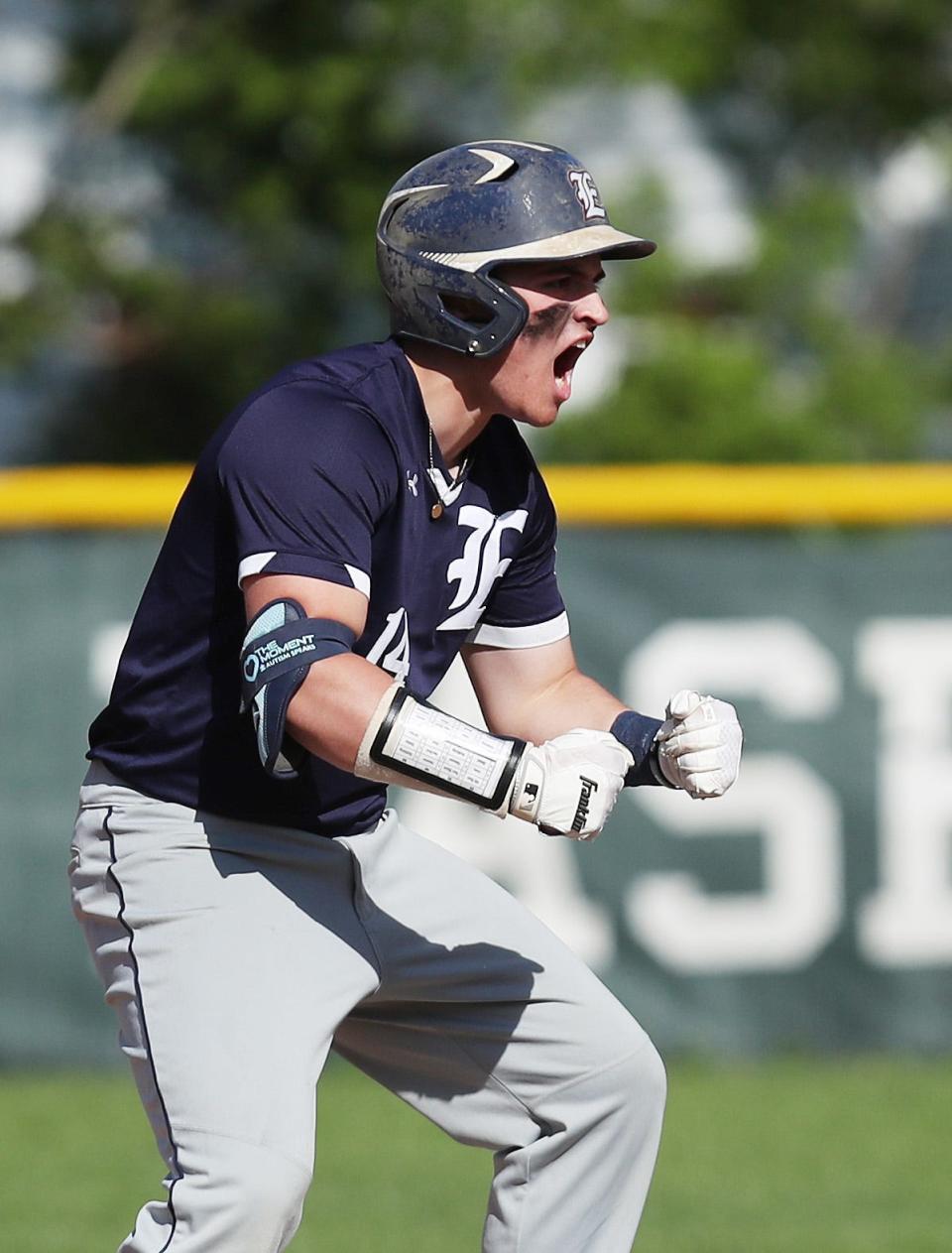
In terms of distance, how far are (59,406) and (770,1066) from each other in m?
8.83

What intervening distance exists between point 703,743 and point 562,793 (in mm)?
439

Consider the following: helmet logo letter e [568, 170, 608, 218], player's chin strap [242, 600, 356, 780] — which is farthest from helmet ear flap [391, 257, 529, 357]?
player's chin strap [242, 600, 356, 780]

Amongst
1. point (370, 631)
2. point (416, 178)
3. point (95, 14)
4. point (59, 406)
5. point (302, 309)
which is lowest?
point (59, 406)

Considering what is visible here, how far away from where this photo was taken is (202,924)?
362 centimetres

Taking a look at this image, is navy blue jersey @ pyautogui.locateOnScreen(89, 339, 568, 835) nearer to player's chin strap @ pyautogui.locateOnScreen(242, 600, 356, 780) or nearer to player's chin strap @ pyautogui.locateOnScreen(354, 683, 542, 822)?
player's chin strap @ pyautogui.locateOnScreen(242, 600, 356, 780)

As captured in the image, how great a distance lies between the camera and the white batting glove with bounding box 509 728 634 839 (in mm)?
3281

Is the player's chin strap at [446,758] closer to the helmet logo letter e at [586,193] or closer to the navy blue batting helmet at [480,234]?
the navy blue batting helmet at [480,234]

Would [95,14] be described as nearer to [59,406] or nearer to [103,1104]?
[59,406]

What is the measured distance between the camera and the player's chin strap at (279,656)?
3.28m

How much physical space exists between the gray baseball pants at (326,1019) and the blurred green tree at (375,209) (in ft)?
25.5

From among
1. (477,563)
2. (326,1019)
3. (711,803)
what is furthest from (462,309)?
(711,803)

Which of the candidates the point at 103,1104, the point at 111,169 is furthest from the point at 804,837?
the point at 111,169

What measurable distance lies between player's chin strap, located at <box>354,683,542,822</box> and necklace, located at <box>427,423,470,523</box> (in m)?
0.56

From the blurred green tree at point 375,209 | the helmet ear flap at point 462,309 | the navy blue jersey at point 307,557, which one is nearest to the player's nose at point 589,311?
the helmet ear flap at point 462,309
